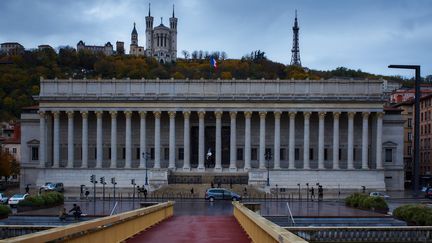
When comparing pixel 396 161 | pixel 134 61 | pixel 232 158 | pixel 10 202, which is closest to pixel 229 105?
pixel 232 158

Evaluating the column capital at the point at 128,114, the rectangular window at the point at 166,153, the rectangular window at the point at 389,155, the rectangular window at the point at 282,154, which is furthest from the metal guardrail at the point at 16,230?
the rectangular window at the point at 389,155

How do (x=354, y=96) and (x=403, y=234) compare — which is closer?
(x=403, y=234)

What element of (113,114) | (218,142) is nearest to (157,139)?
(113,114)

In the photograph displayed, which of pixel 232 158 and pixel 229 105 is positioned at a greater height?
pixel 229 105

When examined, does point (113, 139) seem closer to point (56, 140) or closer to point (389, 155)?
point (56, 140)

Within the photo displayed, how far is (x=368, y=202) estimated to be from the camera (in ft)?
169

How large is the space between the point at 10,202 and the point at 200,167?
35.9 meters

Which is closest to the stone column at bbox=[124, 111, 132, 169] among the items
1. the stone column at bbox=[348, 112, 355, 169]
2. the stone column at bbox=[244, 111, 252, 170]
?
the stone column at bbox=[244, 111, 252, 170]

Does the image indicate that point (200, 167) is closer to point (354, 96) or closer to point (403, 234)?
point (354, 96)

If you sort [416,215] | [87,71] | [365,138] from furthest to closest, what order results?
1. [87,71]
2. [365,138]
3. [416,215]

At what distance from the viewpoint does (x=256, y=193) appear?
275 ft

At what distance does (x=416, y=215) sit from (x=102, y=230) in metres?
21.1

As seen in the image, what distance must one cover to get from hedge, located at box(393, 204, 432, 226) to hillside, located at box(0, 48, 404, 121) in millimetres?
104291

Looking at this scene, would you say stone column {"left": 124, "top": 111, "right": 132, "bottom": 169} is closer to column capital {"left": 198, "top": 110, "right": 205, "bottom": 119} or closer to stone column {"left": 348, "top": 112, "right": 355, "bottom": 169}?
column capital {"left": 198, "top": 110, "right": 205, "bottom": 119}
